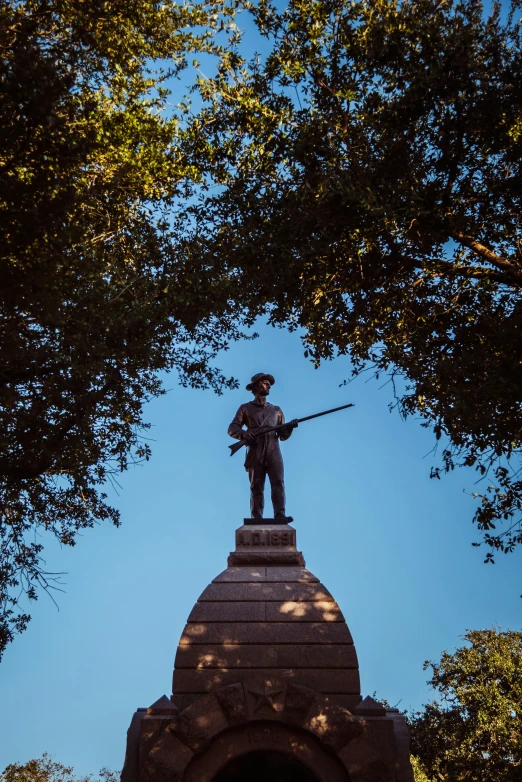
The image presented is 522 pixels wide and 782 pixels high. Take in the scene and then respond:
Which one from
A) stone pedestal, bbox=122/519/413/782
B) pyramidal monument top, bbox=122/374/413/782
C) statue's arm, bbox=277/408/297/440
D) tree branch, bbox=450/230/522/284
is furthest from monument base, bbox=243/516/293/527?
tree branch, bbox=450/230/522/284

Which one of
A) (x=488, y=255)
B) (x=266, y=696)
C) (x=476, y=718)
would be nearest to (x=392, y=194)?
(x=488, y=255)

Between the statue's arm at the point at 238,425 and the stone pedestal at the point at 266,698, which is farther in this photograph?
the statue's arm at the point at 238,425

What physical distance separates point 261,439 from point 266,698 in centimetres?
426

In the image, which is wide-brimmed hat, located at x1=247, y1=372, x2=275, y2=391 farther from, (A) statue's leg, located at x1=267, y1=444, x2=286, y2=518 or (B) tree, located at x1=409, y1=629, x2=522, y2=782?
(B) tree, located at x1=409, y1=629, x2=522, y2=782

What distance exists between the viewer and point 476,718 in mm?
24375

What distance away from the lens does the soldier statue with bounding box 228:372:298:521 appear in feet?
39.3

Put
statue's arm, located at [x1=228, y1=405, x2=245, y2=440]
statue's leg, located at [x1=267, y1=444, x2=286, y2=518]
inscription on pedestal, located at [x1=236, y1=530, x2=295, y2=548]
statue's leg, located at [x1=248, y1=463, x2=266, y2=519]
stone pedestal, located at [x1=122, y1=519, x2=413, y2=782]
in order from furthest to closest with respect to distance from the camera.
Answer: statue's arm, located at [x1=228, y1=405, x2=245, y2=440], statue's leg, located at [x1=248, y1=463, x2=266, y2=519], statue's leg, located at [x1=267, y1=444, x2=286, y2=518], inscription on pedestal, located at [x1=236, y1=530, x2=295, y2=548], stone pedestal, located at [x1=122, y1=519, x2=413, y2=782]

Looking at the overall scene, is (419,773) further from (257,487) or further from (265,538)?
(265,538)

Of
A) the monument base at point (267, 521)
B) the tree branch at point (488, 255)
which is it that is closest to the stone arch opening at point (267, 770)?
the monument base at point (267, 521)

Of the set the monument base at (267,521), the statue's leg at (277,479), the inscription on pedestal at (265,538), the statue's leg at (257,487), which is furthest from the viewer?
the statue's leg at (257,487)

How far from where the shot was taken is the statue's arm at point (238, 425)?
1229cm

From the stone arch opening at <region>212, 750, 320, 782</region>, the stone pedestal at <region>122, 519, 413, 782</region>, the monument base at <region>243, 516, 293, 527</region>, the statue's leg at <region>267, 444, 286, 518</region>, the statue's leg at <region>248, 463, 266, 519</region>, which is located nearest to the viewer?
the stone pedestal at <region>122, 519, 413, 782</region>

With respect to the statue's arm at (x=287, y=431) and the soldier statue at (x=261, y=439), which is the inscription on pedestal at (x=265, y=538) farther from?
the statue's arm at (x=287, y=431)

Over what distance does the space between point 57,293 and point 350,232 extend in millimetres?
4674
